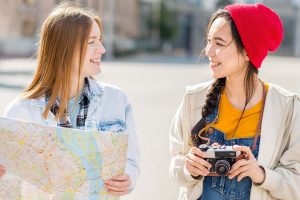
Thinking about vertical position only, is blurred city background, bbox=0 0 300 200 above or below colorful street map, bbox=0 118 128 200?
below

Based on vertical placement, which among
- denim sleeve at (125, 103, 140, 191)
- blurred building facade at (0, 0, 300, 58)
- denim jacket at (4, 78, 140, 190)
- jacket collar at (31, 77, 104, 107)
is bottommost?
blurred building facade at (0, 0, 300, 58)

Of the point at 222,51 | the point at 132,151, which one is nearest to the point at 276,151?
the point at 222,51

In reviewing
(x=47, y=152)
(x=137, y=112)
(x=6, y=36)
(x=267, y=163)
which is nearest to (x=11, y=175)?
(x=47, y=152)

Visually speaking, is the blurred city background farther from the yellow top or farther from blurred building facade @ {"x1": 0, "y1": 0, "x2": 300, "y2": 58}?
the yellow top

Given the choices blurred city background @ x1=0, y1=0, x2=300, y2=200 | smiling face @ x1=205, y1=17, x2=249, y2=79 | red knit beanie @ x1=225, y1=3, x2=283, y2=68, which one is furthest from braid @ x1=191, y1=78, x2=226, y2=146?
blurred city background @ x1=0, y1=0, x2=300, y2=200

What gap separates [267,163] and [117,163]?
62cm

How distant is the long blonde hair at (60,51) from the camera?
2.81 m

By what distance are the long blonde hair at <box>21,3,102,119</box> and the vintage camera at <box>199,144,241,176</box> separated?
650mm

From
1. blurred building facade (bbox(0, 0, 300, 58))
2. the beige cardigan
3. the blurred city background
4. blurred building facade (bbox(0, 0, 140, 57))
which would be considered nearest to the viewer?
the beige cardigan

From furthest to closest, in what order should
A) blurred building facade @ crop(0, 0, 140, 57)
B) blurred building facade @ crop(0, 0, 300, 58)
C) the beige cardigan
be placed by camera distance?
blurred building facade @ crop(0, 0, 300, 58) → blurred building facade @ crop(0, 0, 140, 57) → the beige cardigan

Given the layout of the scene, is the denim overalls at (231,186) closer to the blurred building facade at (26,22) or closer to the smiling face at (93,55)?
the smiling face at (93,55)

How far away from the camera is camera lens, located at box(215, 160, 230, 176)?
2576mm

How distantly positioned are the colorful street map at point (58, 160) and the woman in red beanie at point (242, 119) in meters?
0.33

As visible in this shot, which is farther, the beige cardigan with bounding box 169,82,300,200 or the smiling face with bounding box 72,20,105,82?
the smiling face with bounding box 72,20,105,82
